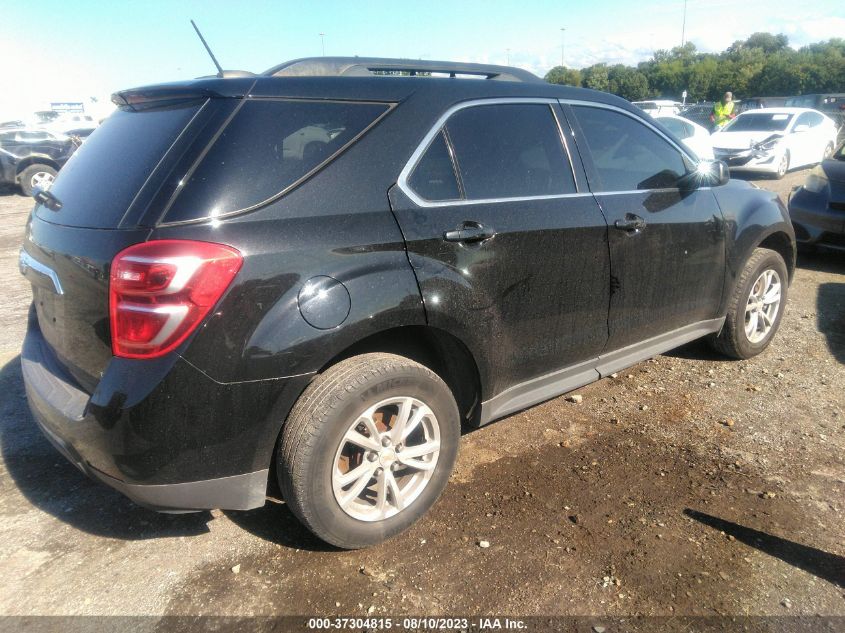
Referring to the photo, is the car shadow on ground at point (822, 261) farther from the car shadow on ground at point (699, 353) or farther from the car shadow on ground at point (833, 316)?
the car shadow on ground at point (699, 353)

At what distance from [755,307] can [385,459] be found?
3071 mm

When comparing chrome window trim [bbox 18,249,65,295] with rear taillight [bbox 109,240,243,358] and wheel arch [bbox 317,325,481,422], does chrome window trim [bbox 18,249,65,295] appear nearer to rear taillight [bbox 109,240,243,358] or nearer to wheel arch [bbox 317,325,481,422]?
rear taillight [bbox 109,240,243,358]

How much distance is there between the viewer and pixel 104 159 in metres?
2.53

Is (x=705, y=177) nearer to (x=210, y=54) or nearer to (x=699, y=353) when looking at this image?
(x=699, y=353)

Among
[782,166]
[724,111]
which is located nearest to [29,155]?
[782,166]

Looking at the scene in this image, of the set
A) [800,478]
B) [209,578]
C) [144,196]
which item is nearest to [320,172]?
[144,196]

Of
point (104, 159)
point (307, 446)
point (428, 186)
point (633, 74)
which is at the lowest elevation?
point (633, 74)

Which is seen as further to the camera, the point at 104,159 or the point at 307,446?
the point at 104,159

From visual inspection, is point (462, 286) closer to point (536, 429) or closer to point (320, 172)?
point (320, 172)

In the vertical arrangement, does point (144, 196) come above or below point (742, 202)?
above

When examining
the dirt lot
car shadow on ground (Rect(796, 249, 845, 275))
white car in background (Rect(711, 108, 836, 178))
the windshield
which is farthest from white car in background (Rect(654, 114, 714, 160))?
the dirt lot

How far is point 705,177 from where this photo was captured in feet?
12.6

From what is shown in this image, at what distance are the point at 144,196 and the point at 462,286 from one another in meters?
1.22

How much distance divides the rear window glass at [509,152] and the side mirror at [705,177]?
937 millimetres
